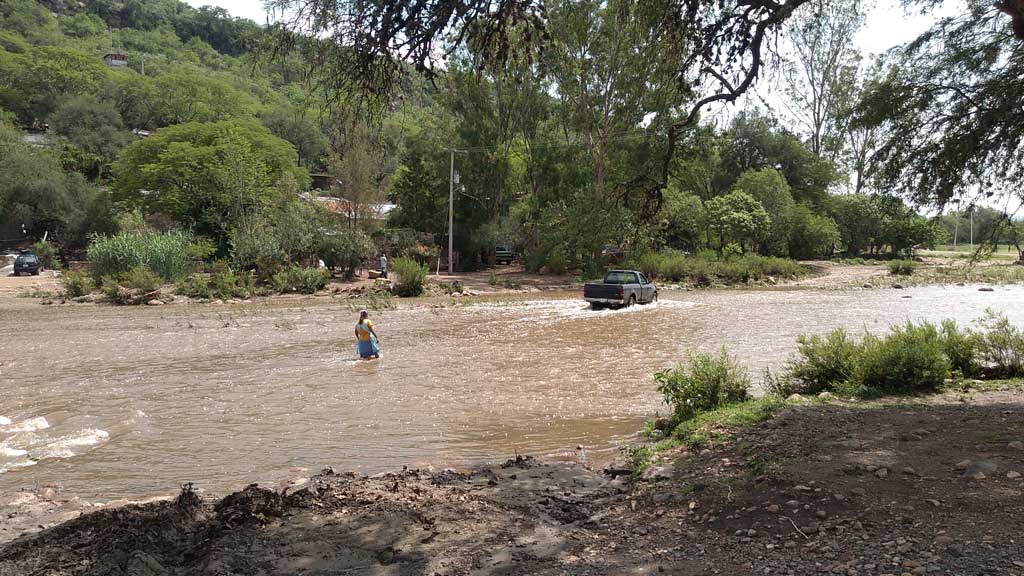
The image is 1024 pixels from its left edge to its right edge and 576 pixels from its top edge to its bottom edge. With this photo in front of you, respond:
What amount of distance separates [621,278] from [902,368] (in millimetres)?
19339

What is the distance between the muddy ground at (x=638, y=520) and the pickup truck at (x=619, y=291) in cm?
2007

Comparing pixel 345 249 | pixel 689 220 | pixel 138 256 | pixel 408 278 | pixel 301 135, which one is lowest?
pixel 408 278

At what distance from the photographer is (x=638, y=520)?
17.6ft

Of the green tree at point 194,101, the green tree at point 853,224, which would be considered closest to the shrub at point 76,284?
the green tree at point 194,101

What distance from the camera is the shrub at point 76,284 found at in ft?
101

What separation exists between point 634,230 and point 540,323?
13946 millimetres

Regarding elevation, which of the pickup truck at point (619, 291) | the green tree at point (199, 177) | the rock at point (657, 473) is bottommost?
the rock at point (657, 473)

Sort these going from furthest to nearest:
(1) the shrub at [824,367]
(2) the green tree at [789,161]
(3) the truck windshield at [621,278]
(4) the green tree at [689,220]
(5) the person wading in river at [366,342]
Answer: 1. (2) the green tree at [789,161]
2. (4) the green tree at [689,220]
3. (3) the truck windshield at [621,278]
4. (5) the person wading in river at [366,342]
5. (1) the shrub at [824,367]

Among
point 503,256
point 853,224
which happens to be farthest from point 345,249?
point 853,224

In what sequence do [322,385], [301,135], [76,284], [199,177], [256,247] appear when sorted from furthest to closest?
[301,135]
[199,177]
[256,247]
[76,284]
[322,385]

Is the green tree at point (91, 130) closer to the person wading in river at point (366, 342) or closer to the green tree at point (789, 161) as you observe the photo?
the person wading in river at point (366, 342)

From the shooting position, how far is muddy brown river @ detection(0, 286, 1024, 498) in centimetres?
860

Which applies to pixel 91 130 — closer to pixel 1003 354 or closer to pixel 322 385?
pixel 322 385

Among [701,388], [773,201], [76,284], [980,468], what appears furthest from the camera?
[773,201]
